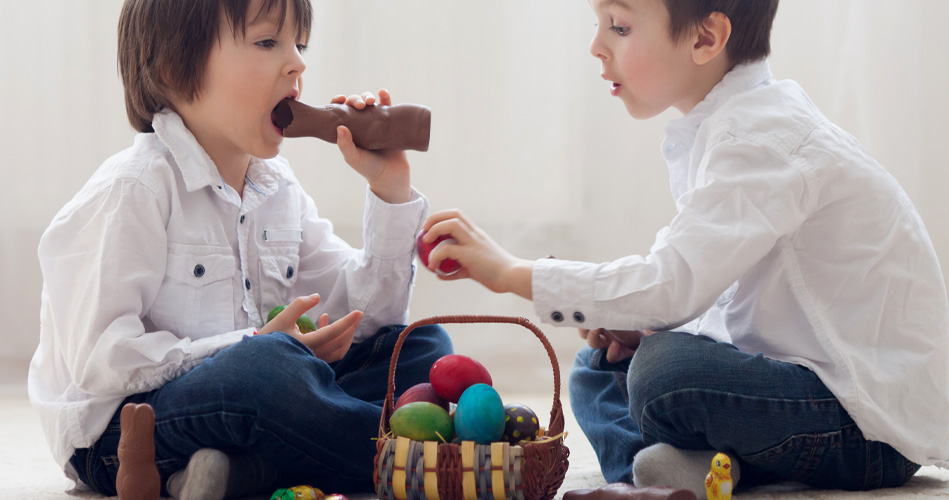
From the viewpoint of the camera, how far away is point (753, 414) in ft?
3.05

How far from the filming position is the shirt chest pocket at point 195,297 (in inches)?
41.4

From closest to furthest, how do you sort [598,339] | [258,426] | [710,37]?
[258,426] → [710,37] → [598,339]

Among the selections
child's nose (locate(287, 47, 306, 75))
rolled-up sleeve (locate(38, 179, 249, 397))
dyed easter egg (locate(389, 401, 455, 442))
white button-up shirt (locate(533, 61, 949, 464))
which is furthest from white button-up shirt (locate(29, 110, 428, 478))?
white button-up shirt (locate(533, 61, 949, 464))

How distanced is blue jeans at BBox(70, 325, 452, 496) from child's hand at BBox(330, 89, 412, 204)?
26cm

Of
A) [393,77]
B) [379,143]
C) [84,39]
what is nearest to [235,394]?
[379,143]

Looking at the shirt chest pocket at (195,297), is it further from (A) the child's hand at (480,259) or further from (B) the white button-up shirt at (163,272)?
(A) the child's hand at (480,259)

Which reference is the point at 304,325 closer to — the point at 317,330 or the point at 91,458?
the point at 317,330

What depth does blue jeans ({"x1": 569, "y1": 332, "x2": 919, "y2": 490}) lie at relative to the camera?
928mm

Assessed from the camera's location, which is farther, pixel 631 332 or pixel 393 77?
pixel 393 77

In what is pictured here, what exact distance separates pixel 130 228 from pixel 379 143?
0.31 metres

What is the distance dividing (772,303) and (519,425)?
0.33m

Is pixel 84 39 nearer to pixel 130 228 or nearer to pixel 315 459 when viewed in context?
pixel 130 228

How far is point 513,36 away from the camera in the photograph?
1.82 meters

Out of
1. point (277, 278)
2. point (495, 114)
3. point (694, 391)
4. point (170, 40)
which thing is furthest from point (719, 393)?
point (495, 114)
